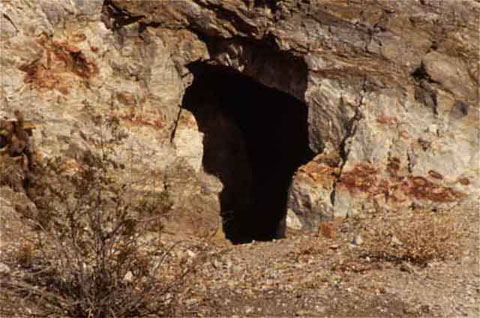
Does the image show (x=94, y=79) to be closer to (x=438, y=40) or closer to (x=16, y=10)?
(x=16, y=10)

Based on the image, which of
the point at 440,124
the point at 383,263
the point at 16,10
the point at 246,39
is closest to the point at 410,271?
the point at 383,263

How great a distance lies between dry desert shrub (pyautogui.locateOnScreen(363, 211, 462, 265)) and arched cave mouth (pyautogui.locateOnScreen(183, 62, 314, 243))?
2.09 m

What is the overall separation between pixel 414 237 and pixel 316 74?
219 centimetres

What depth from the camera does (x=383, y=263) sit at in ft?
23.9

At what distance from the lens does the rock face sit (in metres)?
8.54

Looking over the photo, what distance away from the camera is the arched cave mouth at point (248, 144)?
34.2 ft

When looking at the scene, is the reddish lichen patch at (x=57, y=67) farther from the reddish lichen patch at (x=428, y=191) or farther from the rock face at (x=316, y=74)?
the reddish lichen patch at (x=428, y=191)

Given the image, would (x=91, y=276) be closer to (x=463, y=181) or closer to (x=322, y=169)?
(x=322, y=169)

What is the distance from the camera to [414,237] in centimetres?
746

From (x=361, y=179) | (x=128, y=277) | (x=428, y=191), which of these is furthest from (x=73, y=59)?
(x=428, y=191)

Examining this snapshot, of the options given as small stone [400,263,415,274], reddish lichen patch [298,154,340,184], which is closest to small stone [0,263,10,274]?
reddish lichen patch [298,154,340,184]

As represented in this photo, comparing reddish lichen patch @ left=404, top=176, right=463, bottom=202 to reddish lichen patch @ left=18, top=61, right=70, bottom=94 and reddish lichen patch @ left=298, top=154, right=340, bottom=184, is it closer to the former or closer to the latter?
reddish lichen patch @ left=298, top=154, right=340, bottom=184

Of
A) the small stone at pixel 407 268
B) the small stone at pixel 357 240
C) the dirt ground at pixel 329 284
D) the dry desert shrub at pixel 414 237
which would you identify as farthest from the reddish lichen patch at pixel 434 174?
the small stone at pixel 407 268

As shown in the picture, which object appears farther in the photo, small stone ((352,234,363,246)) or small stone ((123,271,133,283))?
small stone ((352,234,363,246))
